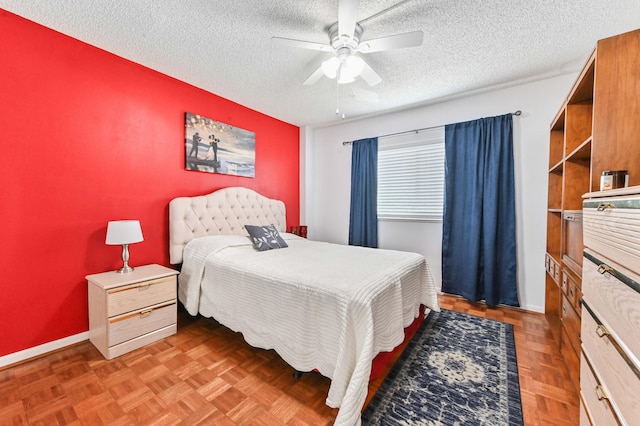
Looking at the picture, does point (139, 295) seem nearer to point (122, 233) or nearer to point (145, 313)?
point (145, 313)

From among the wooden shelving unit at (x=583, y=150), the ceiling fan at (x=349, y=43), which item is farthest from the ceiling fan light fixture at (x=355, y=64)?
the wooden shelving unit at (x=583, y=150)

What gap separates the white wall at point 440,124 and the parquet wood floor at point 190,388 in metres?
1.13

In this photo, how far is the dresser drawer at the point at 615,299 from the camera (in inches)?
28.1

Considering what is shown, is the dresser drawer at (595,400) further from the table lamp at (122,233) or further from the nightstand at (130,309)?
the table lamp at (122,233)

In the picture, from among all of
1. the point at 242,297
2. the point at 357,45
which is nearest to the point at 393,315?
the point at 242,297

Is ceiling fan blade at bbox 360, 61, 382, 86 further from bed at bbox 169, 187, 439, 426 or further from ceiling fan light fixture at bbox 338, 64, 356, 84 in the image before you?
bed at bbox 169, 187, 439, 426

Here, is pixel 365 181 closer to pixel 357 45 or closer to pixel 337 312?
pixel 357 45

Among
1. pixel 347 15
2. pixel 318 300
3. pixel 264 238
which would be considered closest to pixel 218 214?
pixel 264 238

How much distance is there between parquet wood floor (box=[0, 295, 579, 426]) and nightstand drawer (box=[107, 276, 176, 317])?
367mm

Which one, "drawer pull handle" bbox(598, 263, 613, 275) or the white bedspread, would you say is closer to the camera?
"drawer pull handle" bbox(598, 263, 613, 275)

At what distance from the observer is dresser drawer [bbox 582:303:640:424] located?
70cm

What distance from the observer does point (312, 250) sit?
2.76m

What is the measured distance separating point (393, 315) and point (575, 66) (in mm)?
3021

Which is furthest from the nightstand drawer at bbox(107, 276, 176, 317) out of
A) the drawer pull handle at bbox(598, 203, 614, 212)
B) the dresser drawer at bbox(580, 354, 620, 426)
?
the drawer pull handle at bbox(598, 203, 614, 212)
